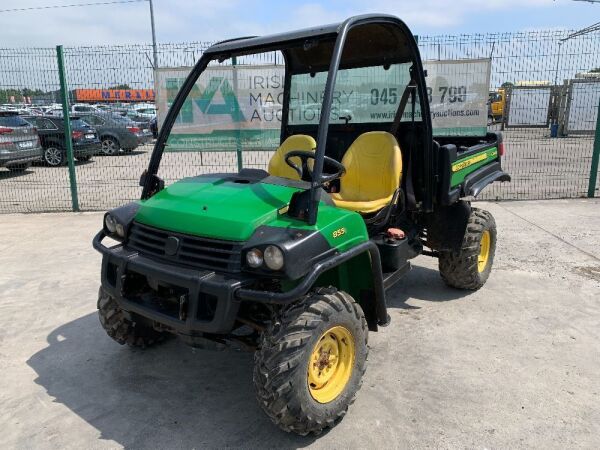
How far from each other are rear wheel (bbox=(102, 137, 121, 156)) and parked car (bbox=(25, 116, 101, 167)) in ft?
2.53

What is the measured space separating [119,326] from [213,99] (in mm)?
5012

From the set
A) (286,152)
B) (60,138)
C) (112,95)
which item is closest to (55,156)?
(60,138)

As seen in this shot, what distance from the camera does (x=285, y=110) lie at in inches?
193

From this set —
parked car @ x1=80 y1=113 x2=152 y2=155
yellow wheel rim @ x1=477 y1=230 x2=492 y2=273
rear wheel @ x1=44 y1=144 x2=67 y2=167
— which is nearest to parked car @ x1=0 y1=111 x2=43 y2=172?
rear wheel @ x1=44 y1=144 x2=67 y2=167

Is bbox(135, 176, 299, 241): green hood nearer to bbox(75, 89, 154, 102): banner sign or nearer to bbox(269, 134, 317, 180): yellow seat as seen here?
bbox(269, 134, 317, 180): yellow seat

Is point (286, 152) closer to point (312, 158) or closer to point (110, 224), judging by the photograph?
point (312, 158)

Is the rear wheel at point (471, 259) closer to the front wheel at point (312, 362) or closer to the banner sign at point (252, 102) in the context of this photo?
the front wheel at point (312, 362)

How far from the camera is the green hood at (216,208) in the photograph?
2.63 meters

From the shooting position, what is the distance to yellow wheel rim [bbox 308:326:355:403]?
8.67 ft

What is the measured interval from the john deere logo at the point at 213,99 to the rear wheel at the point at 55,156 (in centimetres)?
652

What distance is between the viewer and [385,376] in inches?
126

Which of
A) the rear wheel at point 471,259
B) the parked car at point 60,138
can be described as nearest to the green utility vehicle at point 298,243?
the rear wheel at point 471,259

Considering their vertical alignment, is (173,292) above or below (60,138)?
below

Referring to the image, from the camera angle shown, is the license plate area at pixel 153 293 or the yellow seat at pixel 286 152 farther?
the yellow seat at pixel 286 152
